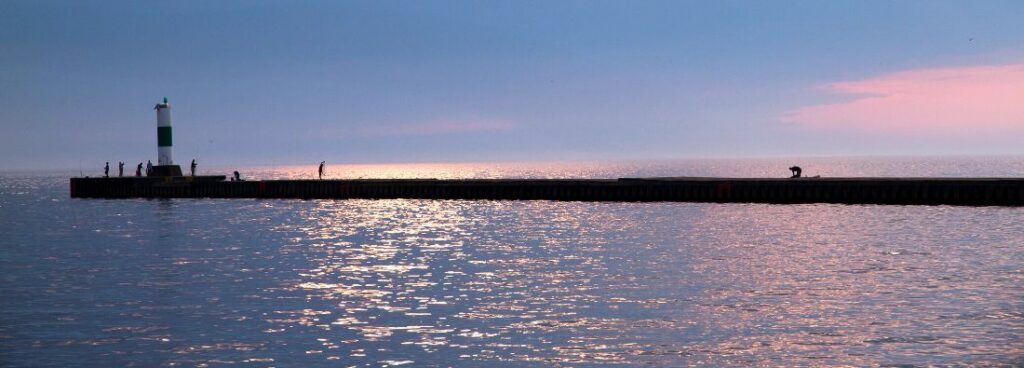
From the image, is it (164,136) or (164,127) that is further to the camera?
(164,136)

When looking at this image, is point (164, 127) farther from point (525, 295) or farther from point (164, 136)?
point (525, 295)

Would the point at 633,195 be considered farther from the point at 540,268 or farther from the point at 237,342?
the point at 237,342

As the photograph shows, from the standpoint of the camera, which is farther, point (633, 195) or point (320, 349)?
point (633, 195)

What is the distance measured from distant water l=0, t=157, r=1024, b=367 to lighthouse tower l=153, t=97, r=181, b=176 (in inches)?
1219

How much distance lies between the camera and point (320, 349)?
2150 centimetres

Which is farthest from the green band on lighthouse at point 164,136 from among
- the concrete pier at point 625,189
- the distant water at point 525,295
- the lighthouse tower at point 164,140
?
the distant water at point 525,295

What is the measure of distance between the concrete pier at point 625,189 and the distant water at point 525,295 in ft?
28.7

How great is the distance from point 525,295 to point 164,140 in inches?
2607

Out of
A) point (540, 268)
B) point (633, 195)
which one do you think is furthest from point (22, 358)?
point (633, 195)

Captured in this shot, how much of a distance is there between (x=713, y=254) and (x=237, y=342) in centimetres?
2234

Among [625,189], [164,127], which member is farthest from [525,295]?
[164,127]

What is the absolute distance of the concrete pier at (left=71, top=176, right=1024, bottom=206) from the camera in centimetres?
6569

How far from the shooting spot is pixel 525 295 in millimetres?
29234

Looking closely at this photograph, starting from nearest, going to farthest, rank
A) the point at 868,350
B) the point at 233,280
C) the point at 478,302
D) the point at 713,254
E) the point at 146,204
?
the point at 868,350 < the point at 478,302 < the point at 233,280 < the point at 713,254 < the point at 146,204
